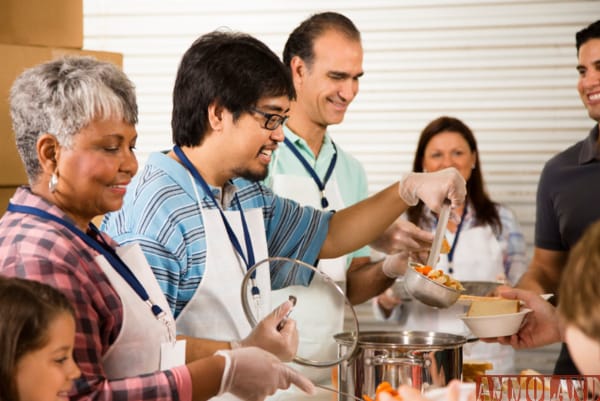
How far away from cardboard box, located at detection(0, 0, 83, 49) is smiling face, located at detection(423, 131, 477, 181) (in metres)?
1.79

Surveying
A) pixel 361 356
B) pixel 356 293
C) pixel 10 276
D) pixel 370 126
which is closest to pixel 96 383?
pixel 10 276

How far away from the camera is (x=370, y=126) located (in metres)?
4.15

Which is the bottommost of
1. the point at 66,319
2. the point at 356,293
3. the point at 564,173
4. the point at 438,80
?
the point at 356,293

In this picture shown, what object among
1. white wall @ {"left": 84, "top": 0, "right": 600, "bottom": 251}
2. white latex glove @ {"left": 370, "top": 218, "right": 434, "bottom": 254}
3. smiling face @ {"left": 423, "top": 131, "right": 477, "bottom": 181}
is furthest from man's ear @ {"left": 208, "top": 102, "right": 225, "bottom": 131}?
white wall @ {"left": 84, "top": 0, "right": 600, "bottom": 251}

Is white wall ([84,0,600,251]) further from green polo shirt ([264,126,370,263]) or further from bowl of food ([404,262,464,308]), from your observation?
bowl of food ([404,262,464,308])

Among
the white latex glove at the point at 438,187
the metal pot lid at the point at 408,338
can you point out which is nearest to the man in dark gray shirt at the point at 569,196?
the white latex glove at the point at 438,187

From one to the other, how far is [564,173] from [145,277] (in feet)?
5.17

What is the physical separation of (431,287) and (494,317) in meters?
0.15

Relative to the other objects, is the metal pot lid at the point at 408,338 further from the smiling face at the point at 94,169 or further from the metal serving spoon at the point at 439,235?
the smiling face at the point at 94,169

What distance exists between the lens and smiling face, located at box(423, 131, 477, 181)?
3.71 meters

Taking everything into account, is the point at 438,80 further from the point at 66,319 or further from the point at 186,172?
the point at 66,319

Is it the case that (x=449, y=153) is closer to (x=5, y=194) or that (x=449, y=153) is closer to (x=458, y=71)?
(x=458, y=71)

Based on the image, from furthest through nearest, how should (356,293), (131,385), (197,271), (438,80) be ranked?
(438,80) < (356,293) < (197,271) < (131,385)

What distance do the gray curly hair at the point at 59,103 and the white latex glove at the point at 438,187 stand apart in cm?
88
